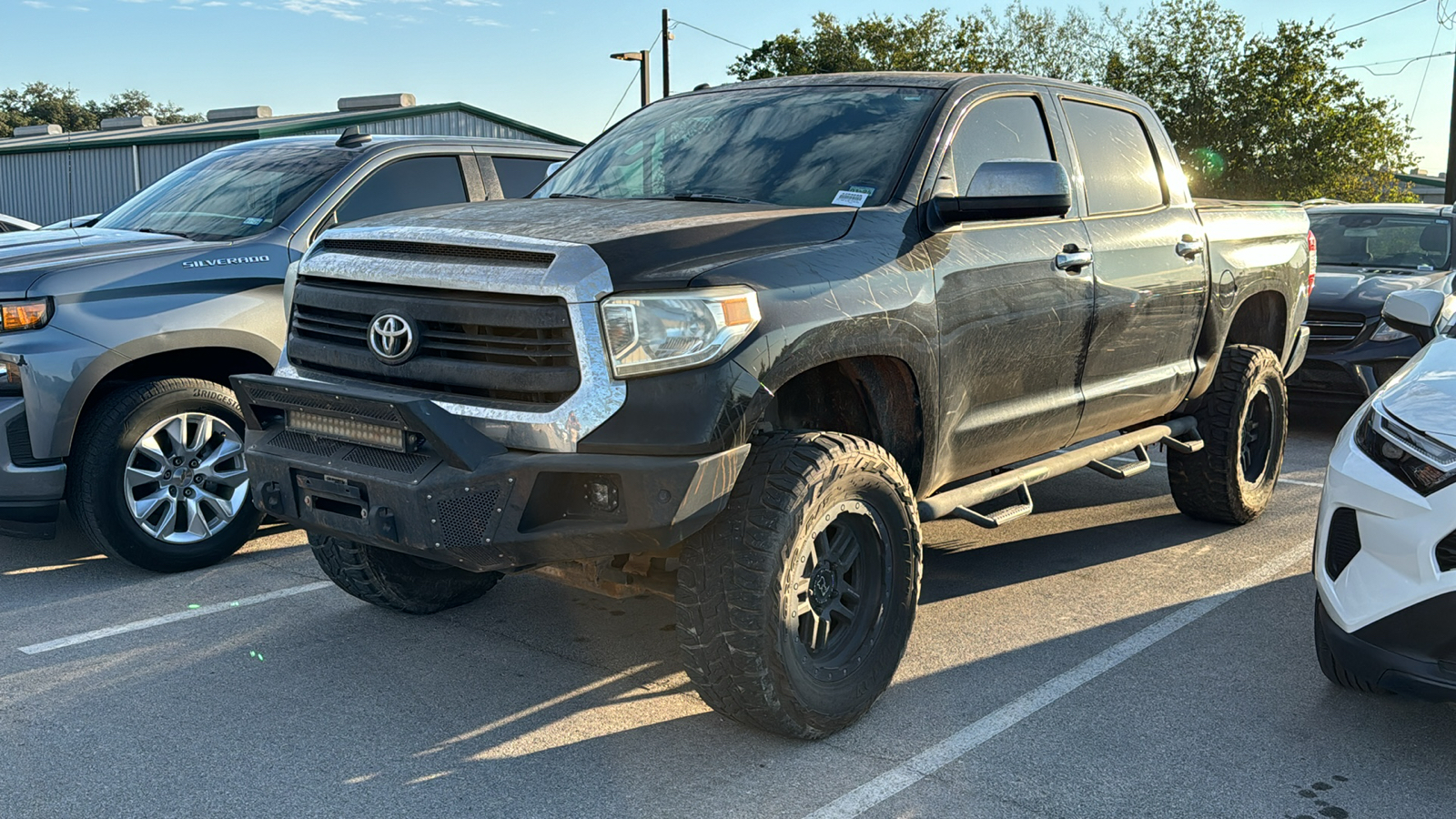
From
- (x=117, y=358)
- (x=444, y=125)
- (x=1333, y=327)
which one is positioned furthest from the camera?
(x=444, y=125)

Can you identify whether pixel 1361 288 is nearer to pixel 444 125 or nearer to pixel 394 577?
pixel 394 577

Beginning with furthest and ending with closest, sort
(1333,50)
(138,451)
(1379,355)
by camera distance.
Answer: (1333,50) < (1379,355) < (138,451)

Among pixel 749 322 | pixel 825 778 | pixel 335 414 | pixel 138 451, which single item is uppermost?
pixel 749 322

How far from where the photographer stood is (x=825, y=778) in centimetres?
346

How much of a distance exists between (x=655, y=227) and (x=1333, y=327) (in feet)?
24.3

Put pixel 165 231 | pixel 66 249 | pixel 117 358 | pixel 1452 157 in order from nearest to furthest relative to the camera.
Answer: pixel 117 358 → pixel 66 249 → pixel 165 231 → pixel 1452 157

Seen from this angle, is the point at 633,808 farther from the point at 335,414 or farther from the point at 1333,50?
the point at 1333,50

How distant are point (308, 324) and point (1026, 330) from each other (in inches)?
95.2

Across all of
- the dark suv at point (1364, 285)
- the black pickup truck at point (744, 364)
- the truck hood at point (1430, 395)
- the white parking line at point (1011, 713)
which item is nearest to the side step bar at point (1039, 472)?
the black pickup truck at point (744, 364)

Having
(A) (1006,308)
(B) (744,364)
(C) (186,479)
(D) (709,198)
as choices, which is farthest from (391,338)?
(C) (186,479)

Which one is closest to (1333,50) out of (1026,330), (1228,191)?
→ (1228,191)

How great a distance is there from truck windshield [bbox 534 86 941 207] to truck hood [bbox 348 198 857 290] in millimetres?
197

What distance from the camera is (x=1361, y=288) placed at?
942 centimetres

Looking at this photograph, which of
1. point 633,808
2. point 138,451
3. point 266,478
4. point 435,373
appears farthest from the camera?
point 138,451
